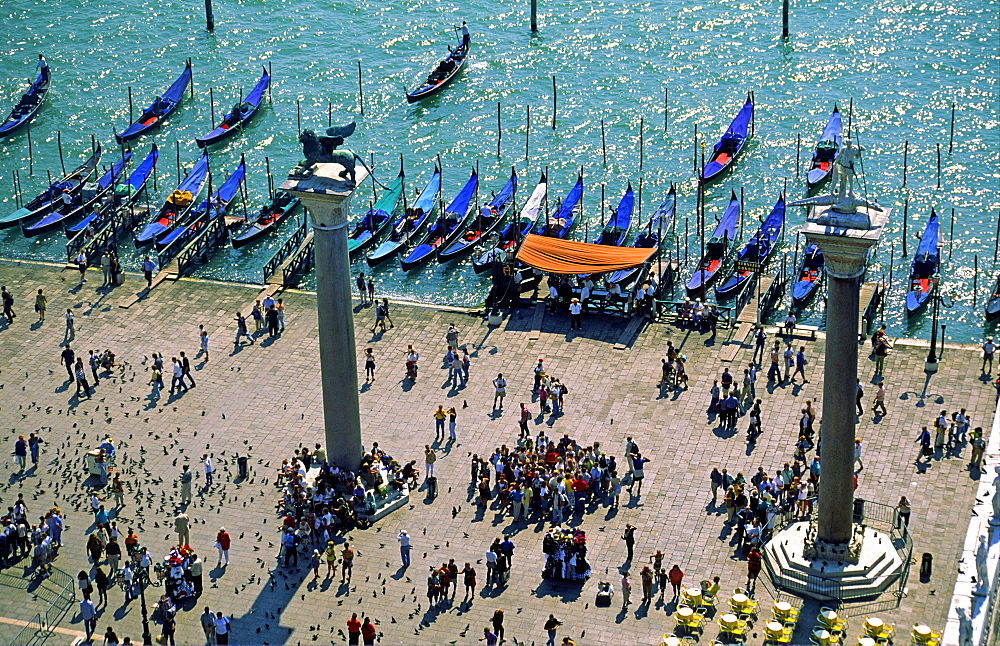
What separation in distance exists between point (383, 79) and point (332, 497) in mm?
57582

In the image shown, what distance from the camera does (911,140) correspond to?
11262 cm

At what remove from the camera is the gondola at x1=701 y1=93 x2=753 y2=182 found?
107 meters

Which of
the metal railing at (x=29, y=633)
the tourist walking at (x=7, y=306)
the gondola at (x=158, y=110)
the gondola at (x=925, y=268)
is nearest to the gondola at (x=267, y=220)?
the tourist walking at (x=7, y=306)

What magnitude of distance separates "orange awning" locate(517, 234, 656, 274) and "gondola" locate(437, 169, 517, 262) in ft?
25.4

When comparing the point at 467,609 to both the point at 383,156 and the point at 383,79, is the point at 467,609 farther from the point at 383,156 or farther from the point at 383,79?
the point at 383,79

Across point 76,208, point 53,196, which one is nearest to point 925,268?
point 76,208

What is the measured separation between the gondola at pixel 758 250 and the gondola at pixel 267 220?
23709mm

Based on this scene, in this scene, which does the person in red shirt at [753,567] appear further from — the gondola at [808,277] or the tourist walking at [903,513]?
the gondola at [808,277]

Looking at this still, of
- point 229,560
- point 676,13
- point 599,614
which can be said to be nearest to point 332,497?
point 229,560

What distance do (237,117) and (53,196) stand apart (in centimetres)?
1572

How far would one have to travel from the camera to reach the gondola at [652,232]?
91.7 metres

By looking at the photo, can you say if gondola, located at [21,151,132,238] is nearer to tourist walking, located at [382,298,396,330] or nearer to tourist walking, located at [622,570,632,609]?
tourist walking, located at [382,298,396,330]

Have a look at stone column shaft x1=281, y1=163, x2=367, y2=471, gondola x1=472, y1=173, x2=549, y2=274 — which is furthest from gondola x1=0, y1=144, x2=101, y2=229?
stone column shaft x1=281, y1=163, x2=367, y2=471

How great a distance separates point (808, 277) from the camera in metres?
93.0
